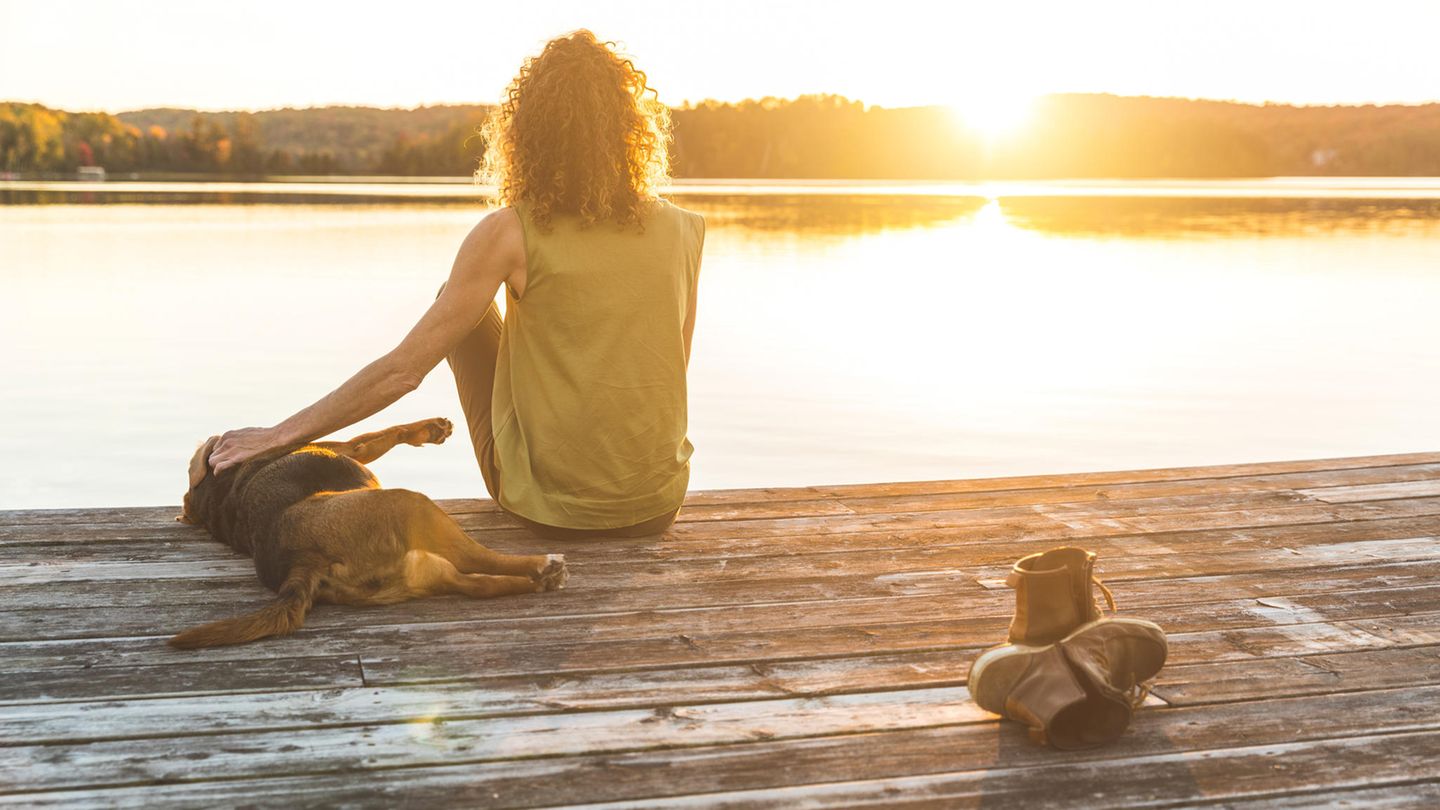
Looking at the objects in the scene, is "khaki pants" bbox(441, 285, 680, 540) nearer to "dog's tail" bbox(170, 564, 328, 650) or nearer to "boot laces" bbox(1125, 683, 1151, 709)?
"dog's tail" bbox(170, 564, 328, 650)

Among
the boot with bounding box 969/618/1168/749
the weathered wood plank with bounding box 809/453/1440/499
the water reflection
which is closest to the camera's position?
the boot with bounding box 969/618/1168/749

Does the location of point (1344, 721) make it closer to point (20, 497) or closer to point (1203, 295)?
point (20, 497)

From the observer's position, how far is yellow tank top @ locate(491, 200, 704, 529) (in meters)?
3.66

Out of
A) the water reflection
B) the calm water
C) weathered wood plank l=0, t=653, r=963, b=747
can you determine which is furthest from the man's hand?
the water reflection

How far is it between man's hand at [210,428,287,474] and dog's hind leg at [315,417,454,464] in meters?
0.32

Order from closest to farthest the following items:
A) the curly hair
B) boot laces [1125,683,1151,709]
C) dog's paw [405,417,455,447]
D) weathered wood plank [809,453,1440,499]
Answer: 1. boot laces [1125,683,1151,709]
2. the curly hair
3. dog's paw [405,417,455,447]
4. weathered wood plank [809,453,1440,499]

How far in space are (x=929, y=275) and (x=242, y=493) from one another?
58.9ft

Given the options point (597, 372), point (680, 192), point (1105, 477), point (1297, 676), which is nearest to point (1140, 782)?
point (1297, 676)

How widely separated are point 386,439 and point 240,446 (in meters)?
0.66

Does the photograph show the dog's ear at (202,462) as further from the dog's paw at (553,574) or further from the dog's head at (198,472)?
the dog's paw at (553,574)

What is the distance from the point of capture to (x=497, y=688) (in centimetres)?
279

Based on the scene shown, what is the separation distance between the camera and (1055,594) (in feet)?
8.70

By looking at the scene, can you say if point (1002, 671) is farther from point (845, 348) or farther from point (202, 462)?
point (845, 348)

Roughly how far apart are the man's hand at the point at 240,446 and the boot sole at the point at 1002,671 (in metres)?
2.03
